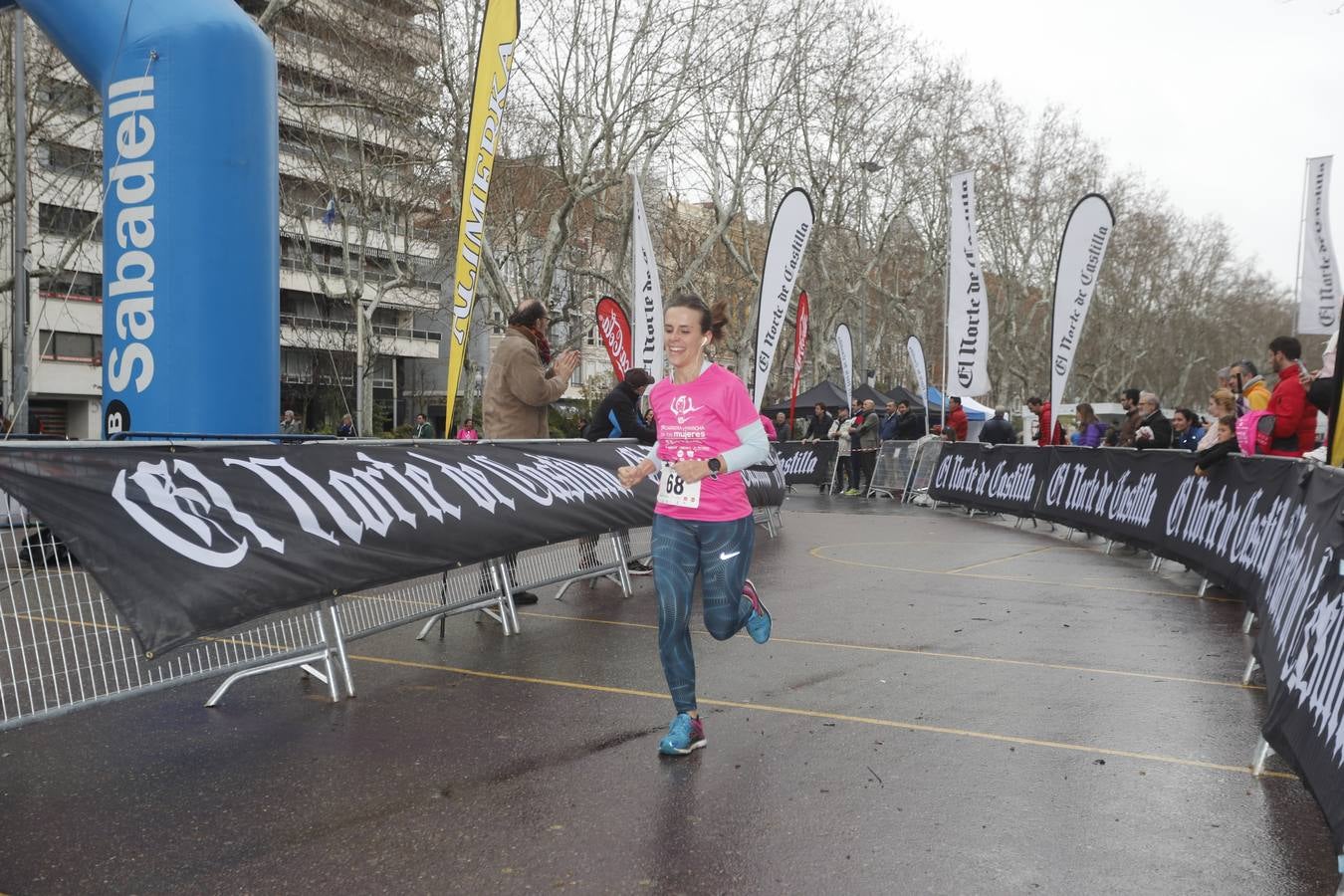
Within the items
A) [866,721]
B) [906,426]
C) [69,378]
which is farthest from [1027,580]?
[69,378]

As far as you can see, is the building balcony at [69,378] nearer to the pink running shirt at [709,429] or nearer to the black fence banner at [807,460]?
the black fence banner at [807,460]

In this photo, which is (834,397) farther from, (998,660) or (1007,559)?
(998,660)

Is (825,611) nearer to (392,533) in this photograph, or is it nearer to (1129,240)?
(392,533)

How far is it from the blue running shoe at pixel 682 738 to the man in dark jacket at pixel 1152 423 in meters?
10.3

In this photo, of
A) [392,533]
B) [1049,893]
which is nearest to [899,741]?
[1049,893]

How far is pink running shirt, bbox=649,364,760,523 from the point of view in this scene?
488 cm

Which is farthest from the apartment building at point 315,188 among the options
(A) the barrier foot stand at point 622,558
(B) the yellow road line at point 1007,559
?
(B) the yellow road line at point 1007,559

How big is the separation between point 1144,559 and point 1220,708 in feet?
25.3

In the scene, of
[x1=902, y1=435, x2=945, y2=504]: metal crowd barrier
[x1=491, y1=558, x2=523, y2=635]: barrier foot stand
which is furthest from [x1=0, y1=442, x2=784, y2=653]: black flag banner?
[x1=902, y1=435, x2=945, y2=504]: metal crowd barrier

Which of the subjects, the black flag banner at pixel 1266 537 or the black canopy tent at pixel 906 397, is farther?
the black canopy tent at pixel 906 397

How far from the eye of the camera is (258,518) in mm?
5430

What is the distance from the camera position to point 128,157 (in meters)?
9.84

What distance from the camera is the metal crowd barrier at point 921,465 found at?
75.1ft

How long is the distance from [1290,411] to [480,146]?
7824 millimetres
